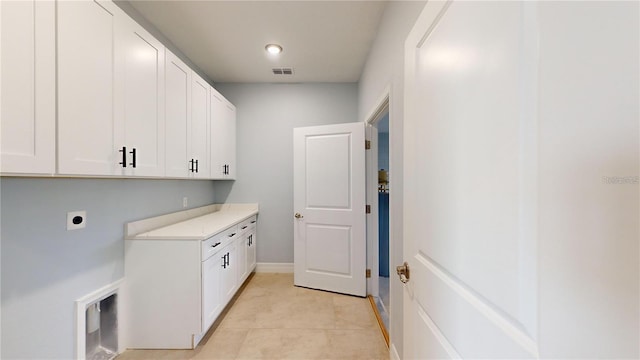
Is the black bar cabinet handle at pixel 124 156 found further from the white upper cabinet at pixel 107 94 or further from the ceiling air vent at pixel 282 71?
the ceiling air vent at pixel 282 71

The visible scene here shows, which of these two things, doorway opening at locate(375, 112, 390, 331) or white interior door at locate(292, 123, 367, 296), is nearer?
white interior door at locate(292, 123, 367, 296)

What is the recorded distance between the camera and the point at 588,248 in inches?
12.8

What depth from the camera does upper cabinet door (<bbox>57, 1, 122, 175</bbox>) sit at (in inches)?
46.3

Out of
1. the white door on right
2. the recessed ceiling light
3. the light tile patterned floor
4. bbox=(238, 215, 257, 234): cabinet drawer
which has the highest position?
the recessed ceiling light

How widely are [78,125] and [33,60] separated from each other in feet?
1.00

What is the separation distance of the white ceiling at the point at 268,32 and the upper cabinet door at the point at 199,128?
0.45m

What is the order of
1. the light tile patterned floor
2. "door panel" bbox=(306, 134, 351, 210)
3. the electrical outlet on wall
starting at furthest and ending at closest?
"door panel" bbox=(306, 134, 351, 210) → the light tile patterned floor → the electrical outlet on wall

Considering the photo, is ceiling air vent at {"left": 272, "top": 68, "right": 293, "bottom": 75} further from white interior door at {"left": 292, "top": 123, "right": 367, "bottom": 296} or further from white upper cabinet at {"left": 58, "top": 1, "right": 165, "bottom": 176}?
white upper cabinet at {"left": 58, "top": 1, "right": 165, "bottom": 176}

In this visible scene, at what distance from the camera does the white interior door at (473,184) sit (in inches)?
17.2

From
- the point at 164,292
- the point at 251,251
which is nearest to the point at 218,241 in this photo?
the point at 164,292

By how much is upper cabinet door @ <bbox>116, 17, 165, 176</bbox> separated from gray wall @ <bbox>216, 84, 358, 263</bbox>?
62.9 inches

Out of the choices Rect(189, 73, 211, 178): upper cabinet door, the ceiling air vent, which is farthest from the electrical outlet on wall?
the ceiling air vent

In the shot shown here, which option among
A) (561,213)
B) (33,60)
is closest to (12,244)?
(33,60)

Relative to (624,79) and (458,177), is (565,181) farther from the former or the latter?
(458,177)
